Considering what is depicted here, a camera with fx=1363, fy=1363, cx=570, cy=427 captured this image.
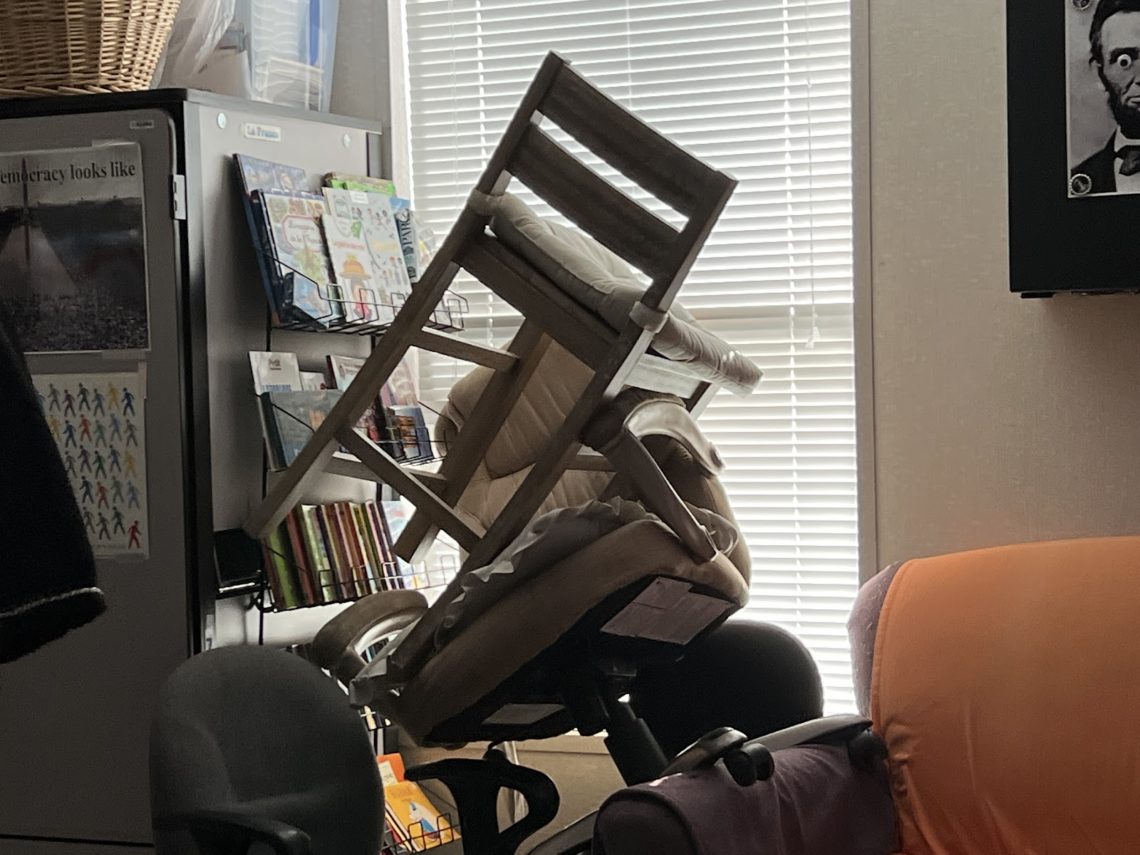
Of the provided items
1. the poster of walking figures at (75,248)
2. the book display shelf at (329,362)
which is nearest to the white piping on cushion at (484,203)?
the book display shelf at (329,362)

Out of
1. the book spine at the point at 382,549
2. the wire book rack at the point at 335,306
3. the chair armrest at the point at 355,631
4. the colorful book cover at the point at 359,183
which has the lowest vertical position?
the chair armrest at the point at 355,631

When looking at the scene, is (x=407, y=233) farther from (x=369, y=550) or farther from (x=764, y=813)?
(x=764, y=813)

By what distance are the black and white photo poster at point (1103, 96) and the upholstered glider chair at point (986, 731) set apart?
22.4 inches

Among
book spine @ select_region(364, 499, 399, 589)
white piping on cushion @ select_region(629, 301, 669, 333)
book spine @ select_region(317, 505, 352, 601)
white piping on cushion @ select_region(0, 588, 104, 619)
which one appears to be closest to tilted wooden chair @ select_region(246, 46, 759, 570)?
white piping on cushion @ select_region(629, 301, 669, 333)

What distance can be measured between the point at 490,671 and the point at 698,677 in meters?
0.66

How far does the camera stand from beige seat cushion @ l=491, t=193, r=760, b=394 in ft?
5.98

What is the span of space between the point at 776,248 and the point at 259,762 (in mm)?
1440

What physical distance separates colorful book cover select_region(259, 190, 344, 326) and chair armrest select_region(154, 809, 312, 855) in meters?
0.96

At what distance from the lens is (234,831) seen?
1.74m

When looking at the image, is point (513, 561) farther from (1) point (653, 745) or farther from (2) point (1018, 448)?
(2) point (1018, 448)

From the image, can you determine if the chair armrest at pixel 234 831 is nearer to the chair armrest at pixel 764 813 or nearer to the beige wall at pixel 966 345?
the chair armrest at pixel 764 813

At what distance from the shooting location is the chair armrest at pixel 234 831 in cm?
171

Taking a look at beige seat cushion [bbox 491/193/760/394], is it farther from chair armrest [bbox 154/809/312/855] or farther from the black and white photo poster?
chair armrest [bbox 154/809/312/855]

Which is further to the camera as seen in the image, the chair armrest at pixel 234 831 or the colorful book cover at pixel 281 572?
the colorful book cover at pixel 281 572
